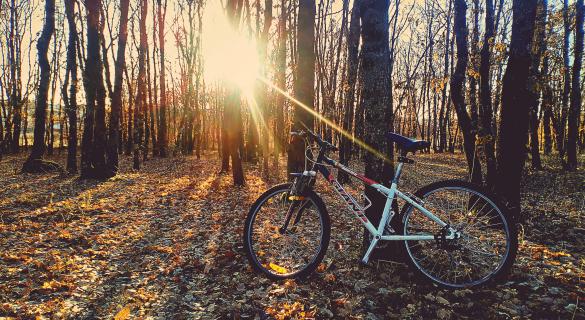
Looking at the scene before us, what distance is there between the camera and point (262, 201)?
4.00m

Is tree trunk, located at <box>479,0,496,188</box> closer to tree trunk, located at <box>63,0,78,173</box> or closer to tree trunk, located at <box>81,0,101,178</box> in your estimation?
tree trunk, located at <box>81,0,101,178</box>

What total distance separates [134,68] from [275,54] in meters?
13.9

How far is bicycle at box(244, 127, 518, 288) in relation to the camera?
3369 mm

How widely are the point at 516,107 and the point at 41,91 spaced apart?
17.1 metres

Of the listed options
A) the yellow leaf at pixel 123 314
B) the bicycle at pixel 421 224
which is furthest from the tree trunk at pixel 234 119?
the yellow leaf at pixel 123 314

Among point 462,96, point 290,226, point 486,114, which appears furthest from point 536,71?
point 290,226

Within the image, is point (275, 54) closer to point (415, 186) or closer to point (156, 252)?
point (415, 186)

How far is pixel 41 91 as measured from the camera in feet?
47.0

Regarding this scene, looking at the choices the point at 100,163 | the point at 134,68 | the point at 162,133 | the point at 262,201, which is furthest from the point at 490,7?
the point at 134,68

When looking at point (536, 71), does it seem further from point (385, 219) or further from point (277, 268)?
point (277, 268)

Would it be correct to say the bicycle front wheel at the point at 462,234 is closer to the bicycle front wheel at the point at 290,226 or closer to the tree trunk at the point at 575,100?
the bicycle front wheel at the point at 290,226

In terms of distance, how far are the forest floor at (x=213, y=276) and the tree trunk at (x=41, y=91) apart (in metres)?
7.89

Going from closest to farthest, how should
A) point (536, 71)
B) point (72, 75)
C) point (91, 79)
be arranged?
point (536, 71) < point (91, 79) < point (72, 75)

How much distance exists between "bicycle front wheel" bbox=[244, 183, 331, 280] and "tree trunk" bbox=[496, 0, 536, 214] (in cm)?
362
